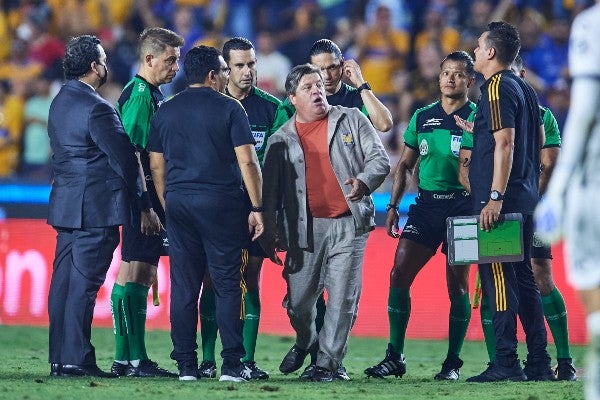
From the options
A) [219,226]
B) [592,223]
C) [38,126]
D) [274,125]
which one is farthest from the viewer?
[38,126]

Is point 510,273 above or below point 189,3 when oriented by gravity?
below

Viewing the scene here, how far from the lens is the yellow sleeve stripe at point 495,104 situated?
25.0ft

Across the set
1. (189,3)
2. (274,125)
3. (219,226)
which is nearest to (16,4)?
(189,3)

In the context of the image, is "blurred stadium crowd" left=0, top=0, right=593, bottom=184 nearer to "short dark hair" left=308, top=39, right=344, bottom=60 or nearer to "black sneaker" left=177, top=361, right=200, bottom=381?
"short dark hair" left=308, top=39, right=344, bottom=60

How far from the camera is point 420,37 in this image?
15.0 m

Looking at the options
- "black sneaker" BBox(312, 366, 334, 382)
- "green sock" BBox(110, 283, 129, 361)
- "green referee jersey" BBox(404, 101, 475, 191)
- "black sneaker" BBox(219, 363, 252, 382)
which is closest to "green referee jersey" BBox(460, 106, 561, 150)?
"green referee jersey" BBox(404, 101, 475, 191)

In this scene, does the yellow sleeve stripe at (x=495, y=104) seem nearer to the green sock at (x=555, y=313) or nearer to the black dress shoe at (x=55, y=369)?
the green sock at (x=555, y=313)

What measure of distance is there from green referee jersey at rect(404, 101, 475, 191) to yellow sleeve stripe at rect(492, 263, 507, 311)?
104 cm

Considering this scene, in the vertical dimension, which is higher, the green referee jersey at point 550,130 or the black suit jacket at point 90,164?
the green referee jersey at point 550,130

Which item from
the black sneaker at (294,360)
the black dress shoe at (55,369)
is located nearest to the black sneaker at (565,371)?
the black sneaker at (294,360)

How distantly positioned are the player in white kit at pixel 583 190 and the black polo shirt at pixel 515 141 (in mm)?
2588

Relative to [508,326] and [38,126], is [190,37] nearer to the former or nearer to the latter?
[38,126]

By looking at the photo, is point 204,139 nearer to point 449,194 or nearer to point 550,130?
point 449,194

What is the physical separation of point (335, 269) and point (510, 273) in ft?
3.67
